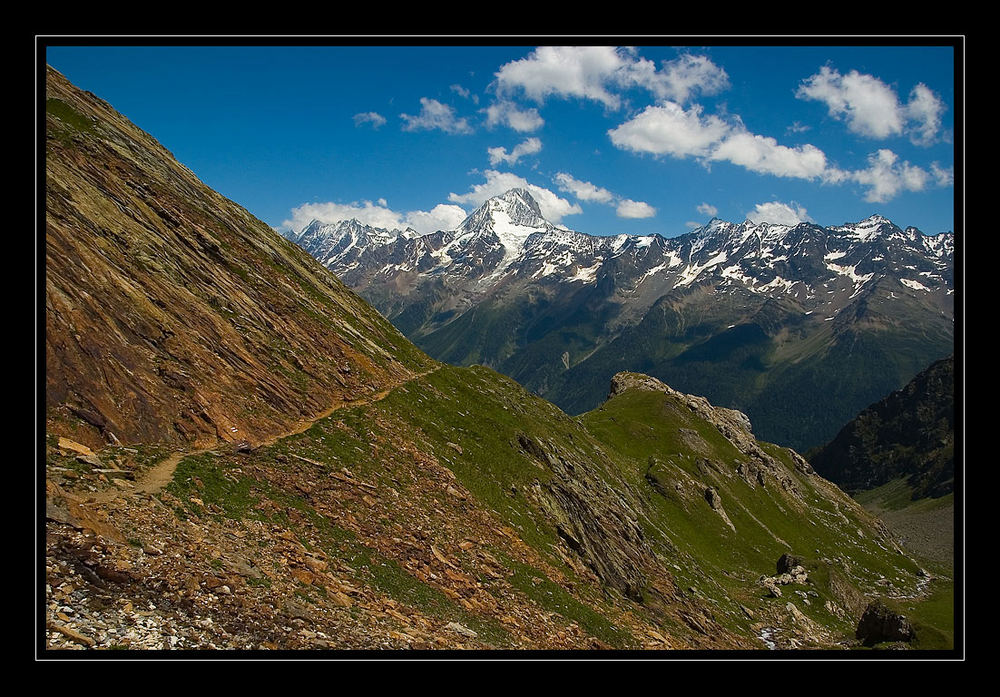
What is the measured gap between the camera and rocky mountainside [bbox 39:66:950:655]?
51.4 feet

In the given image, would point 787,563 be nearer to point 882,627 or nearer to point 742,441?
point 882,627

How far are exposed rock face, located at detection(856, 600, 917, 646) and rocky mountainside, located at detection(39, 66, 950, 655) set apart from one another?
1963mm

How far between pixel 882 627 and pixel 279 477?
71834mm

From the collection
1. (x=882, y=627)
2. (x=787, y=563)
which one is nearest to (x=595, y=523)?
(x=882, y=627)

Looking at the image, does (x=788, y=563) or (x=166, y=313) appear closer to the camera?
(x=166, y=313)

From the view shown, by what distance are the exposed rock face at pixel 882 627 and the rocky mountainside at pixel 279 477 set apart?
196 cm

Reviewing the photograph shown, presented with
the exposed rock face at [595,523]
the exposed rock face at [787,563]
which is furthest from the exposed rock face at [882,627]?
the exposed rock face at [595,523]

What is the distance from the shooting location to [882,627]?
61.8 meters

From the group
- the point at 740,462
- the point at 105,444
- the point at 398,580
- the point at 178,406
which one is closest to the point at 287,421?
the point at 178,406

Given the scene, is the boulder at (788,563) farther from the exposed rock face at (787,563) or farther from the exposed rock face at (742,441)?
the exposed rock face at (742,441)

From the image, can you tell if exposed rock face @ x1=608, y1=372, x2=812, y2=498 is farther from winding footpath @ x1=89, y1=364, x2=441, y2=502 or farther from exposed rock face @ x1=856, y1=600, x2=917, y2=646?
winding footpath @ x1=89, y1=364, x2=441, y2=502

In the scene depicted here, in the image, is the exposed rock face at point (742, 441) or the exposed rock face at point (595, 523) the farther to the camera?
the exposed rock face at point (742, 441)

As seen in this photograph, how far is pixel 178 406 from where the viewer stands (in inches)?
1035

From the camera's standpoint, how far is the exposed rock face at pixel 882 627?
59969 mm
